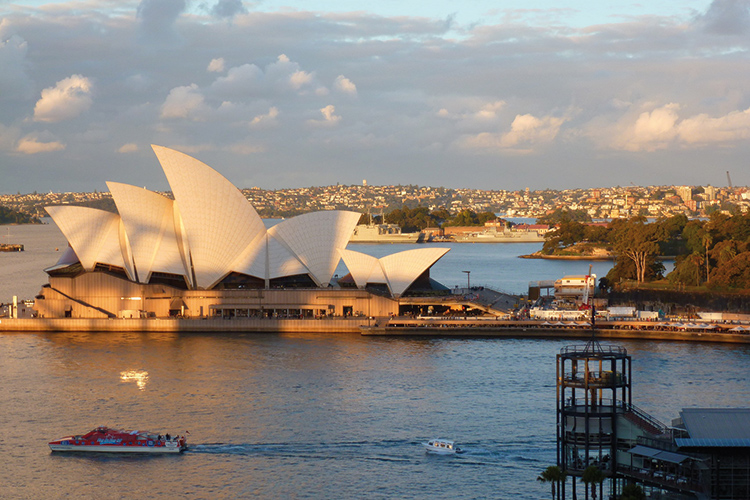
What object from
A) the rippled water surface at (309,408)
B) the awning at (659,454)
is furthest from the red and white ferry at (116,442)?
the awning at (659,454)

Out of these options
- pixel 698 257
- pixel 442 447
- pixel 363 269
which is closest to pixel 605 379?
pixel 442 447

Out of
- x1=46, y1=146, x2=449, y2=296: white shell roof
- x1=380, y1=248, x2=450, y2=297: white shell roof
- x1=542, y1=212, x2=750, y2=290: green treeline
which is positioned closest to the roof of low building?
x1=380, y1=248, x2=450, y2=297: white shell roof

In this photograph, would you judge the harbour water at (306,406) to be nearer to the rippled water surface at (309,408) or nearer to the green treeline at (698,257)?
the rippled water surface at (309,408)

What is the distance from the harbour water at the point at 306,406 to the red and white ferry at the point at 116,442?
0.26 metres

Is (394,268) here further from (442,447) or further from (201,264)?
(442,447)

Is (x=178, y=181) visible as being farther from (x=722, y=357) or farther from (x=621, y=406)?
(x=621, y=406)

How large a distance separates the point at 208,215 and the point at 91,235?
548cm

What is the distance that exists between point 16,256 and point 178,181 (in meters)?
55.1

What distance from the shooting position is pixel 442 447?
771 inches

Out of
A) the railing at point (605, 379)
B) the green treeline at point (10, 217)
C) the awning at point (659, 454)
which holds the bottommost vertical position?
the awning at point (659, 454)

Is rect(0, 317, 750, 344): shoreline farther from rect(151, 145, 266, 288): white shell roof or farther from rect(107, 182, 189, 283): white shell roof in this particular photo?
rect(151, 145, 266, 288): white shell roof

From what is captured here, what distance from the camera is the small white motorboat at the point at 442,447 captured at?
19.5 m

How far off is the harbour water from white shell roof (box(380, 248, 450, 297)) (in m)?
4.98

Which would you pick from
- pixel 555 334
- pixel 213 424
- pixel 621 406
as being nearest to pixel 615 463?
pixel 621 406
